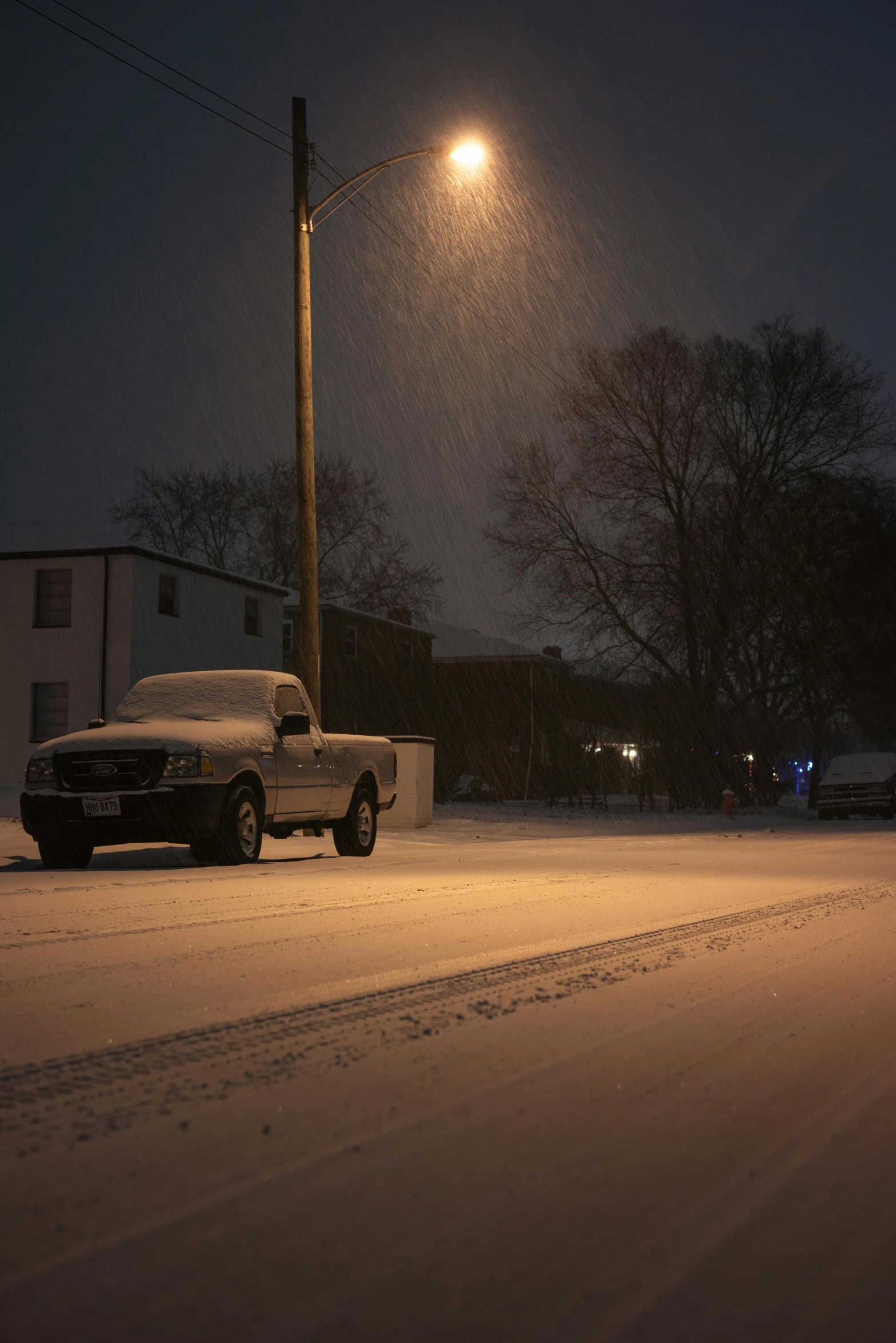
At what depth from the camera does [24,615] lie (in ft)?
128

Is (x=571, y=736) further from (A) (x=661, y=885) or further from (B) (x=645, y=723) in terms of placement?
(A) (x=661, y=885)

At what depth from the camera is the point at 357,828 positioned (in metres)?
16.8

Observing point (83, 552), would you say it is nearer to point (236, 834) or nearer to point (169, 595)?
point (169, 595)

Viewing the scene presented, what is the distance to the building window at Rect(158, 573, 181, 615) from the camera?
39594mm

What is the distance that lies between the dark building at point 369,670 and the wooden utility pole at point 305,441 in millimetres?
30884

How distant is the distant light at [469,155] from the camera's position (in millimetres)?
20625

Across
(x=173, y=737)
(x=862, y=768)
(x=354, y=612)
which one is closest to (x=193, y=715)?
(x=173, y=737)

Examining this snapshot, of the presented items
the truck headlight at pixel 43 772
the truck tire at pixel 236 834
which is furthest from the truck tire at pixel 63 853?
the truck tire at pixel 236 834

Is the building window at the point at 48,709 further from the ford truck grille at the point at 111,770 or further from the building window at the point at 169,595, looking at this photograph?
the ford truck grille at the point at 111,770

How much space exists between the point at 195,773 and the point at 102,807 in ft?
3.22

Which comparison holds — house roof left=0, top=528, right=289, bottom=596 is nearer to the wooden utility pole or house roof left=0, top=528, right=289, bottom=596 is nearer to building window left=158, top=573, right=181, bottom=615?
building window left=158, top=573, right=181, bottom=615

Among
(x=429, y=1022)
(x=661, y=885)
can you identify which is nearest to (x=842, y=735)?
(x=661, y=885)

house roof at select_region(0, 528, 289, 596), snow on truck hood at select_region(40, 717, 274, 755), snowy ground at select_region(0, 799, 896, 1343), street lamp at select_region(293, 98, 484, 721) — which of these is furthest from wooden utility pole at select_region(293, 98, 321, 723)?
house roof at select_region(0, 528, 289, 596)

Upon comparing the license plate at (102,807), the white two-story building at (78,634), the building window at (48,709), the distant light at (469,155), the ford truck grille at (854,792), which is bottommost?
the license plate at (102,807)
